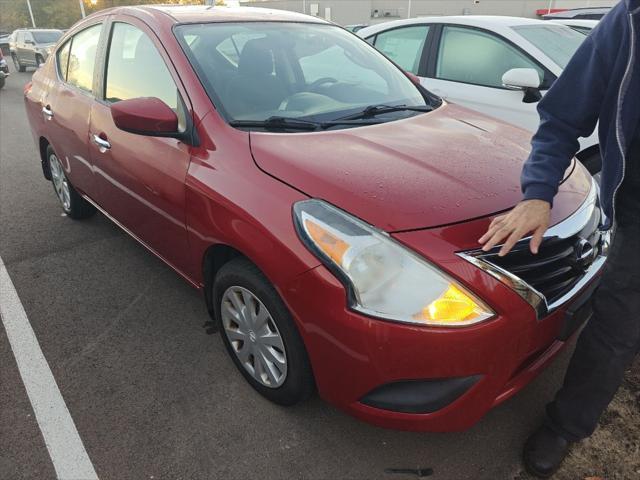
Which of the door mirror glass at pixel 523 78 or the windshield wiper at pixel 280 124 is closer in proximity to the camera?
the windshield wiper at pixel 280 124

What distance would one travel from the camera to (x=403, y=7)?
45.0 metres

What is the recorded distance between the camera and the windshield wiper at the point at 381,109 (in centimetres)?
241

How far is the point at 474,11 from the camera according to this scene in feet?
141

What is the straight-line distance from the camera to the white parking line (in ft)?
6.24

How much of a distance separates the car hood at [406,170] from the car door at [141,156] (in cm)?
53

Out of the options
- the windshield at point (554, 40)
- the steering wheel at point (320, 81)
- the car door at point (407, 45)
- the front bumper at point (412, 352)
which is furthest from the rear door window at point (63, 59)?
the windshield at point (554, 40)

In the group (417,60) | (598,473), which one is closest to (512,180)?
(598,473)

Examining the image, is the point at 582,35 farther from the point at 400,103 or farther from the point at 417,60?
the point at 400,103

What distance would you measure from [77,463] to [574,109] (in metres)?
2.21

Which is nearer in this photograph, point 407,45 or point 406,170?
point 406,170

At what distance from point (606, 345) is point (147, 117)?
2.03 m

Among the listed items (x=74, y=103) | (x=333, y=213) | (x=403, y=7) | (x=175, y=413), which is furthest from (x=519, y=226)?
(x=403, y=7)

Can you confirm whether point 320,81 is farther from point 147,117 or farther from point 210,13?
point 147,117

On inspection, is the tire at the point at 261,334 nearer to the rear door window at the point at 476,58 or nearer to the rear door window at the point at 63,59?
the rear door window at the point at 63,59
